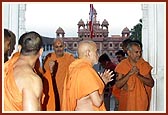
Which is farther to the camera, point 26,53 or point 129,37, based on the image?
point 129,37

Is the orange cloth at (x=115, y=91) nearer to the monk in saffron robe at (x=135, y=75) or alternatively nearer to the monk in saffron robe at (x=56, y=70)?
the monk in saffron robe at (x=135, y=75)

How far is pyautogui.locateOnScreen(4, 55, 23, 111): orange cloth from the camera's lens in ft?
11.1

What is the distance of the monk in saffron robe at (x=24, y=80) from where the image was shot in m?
3.34

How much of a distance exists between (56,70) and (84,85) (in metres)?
0.55

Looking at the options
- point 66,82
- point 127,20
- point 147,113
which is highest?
point 127,20

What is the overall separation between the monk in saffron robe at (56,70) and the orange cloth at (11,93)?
17.7 inches

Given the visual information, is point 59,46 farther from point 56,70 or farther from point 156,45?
point 156,45

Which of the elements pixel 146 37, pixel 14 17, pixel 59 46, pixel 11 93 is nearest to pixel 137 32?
pixel 146 37

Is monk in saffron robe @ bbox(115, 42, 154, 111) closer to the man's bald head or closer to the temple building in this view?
the temple building

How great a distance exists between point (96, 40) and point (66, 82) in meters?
0.45

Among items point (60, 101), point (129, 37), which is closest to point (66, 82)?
point (60, 101)

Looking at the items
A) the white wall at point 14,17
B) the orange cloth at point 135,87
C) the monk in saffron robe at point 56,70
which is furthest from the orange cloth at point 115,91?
the white wall at point 14,17

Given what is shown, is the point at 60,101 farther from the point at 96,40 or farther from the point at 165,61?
the point at 165,61

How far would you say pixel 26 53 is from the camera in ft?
11.5
